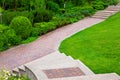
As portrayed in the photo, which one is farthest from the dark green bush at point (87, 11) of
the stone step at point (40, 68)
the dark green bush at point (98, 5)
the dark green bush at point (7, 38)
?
the stone step at point (40, 68)

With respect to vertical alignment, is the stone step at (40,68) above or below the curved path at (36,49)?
above

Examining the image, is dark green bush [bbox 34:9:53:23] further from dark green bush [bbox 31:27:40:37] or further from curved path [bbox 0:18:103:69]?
dark green bush [bbox 31:27:40:37]

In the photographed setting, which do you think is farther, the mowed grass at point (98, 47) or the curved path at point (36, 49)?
the curved path at point (36, 49)

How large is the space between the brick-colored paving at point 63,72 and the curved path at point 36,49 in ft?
8.43

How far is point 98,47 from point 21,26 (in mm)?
4411

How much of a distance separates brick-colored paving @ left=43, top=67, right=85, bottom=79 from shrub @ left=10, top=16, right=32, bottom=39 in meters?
6.35

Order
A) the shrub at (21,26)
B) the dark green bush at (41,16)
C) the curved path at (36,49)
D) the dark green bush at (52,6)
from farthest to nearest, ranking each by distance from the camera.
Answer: the dark green bush at (52,6) → the dark green bush at (41,16) → the shrub at (21,26) → the curved path at (36,49)

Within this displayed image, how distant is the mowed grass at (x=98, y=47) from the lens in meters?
9.83

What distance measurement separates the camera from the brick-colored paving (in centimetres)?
793

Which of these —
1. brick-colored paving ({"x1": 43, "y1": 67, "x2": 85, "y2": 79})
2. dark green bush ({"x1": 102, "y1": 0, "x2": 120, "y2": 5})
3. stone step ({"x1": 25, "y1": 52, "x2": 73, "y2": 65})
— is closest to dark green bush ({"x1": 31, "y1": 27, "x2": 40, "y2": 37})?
stone step ({"x1": 25, "y1": 52, "x2": 73, "y2": 65})

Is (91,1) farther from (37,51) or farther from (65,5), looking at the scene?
(37,51)

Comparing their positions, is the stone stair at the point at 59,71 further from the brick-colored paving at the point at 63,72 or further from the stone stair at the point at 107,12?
the stone stair at the point at 107,12

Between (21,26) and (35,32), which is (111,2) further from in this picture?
(21,26)

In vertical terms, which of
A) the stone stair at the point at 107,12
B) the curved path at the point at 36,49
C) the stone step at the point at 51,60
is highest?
the stone stair at the point at 107,12
